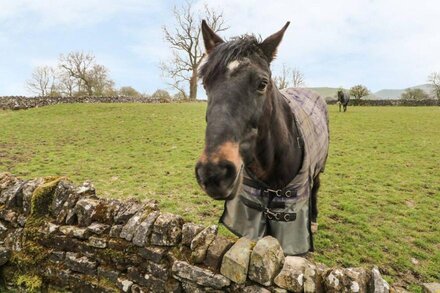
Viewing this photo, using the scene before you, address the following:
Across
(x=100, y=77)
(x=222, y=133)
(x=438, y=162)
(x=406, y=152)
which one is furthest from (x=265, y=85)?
(x=100, y=77)

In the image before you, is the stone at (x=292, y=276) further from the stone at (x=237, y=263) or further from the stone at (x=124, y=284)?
the stone at (x=124, y=284)

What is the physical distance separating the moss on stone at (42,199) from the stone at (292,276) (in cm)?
297

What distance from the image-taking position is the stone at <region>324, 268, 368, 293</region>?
2279 mm

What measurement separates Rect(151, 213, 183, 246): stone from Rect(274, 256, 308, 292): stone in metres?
1.10

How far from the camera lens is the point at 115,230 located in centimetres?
327

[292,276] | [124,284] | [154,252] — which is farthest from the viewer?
[124,284]

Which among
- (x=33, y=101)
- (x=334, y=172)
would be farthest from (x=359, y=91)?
(x=33, y=101)

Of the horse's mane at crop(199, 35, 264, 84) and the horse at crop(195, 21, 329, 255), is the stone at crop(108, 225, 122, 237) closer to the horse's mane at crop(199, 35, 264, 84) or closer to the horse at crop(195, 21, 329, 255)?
the horse at crop(195, 21, 329, 255)

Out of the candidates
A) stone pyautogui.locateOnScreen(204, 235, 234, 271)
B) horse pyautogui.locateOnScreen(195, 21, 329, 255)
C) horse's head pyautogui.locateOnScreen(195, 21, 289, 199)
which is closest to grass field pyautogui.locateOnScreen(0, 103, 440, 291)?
horse pyautogui.locateOnScreen(195, 21, 329, 255)

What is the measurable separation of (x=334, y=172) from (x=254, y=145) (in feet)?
25.3

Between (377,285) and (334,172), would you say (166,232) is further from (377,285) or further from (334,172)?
(334,172)

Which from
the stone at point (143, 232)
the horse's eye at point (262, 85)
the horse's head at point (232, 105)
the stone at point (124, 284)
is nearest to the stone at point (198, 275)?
the stone at point (143, 232)

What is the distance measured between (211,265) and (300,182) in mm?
1386

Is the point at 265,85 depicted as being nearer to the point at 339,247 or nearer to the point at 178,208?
the point at 339,247
